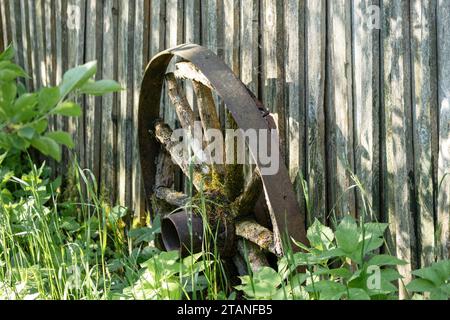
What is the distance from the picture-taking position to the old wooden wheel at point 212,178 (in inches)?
132

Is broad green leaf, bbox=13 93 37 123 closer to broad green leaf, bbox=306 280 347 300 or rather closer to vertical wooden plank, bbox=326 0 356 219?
broad green leaf, bbox=306 280 347 300

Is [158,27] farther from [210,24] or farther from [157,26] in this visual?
[210,24]

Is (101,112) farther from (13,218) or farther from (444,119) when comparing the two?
(444,119)

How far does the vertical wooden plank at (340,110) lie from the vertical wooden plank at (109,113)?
182 centimetres

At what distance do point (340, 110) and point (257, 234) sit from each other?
2.15 feet

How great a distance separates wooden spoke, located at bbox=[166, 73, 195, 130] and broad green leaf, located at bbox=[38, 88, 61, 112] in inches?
99.0

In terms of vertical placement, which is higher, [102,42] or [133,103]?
[102,42]

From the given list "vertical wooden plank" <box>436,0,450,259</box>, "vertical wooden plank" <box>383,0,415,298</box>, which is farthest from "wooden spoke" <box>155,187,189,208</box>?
"vertical wooden plank" <box>436,0,450,259</box>

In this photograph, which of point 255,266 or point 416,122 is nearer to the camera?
point 416,122

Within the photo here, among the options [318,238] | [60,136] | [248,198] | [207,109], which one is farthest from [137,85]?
[60,136]

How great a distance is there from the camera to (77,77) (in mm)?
1642

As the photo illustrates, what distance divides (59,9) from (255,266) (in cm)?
276

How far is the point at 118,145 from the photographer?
5.13 m
